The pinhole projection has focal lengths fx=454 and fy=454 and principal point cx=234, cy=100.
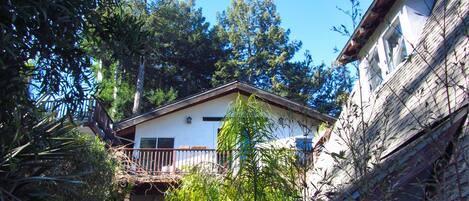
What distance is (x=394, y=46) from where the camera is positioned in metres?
7.08

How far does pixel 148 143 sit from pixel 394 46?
1249cm

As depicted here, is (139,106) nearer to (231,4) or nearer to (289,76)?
(289,76)

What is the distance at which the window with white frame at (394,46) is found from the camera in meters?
6.59

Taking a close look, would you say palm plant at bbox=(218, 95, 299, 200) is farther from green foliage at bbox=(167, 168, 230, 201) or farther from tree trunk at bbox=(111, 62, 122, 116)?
tree trunk at bbox=(111, 62, 122, 116)

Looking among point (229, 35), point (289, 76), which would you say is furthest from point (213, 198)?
point (229, 35)

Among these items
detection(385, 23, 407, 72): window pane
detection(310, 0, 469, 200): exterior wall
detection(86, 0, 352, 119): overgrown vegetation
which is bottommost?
detection(310, 0, 469, 200): exterior wall

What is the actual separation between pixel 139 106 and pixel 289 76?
10653mm

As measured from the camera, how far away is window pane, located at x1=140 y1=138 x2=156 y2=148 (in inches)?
698

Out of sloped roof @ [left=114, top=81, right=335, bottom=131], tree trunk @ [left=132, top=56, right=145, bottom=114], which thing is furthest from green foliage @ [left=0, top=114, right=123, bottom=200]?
tree trunk @ [left=132, top=56, right=145, bottom=114]

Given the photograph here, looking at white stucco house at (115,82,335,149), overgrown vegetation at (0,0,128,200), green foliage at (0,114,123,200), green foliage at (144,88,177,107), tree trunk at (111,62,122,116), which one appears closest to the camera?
overgrown vegetation at (0,0,128,200)

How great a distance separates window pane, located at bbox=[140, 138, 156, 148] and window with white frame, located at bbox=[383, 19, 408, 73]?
483 inches

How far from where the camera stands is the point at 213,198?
A: 628cm

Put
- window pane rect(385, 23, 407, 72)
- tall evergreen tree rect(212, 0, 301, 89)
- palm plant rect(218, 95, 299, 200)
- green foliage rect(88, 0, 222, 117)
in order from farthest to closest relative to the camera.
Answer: tall evergreen tree rect(212, 0, 301, 89) → green foliage rect(88, 0, 222, 117) → window pane rect(385, 23, 407, 72) → palm plant rect(218, 95, 299, 200)

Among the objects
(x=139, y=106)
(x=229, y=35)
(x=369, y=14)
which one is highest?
(x=229, y=35)
